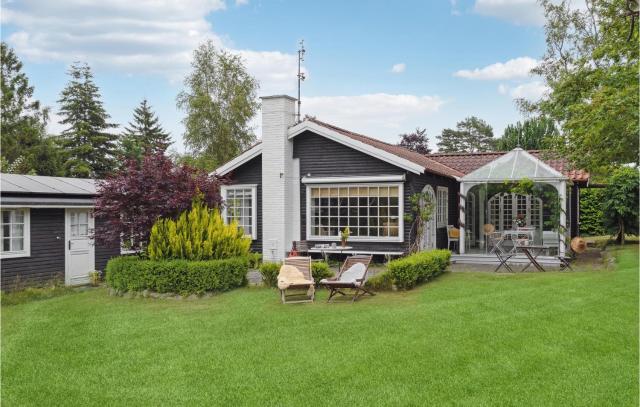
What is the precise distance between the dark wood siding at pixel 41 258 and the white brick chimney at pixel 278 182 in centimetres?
571

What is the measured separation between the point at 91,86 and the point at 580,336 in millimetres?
43858

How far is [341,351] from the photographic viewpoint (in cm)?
708

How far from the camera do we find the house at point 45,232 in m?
13.9

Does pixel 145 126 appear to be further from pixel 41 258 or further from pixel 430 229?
pixel 430 229

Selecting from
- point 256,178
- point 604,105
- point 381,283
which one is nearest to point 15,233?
point 256,178

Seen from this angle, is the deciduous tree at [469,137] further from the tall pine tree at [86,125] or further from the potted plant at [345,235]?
the potted plant at [345,235]

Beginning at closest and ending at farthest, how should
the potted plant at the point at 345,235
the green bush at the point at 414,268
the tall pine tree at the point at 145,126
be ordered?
the green bush at the point at 414,268 → the potted plant at the point at 345,235 → the tall pine tree at the point at 145,126

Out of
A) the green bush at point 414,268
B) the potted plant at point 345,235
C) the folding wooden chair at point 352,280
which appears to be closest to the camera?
the folding wooden chair at point 352,280

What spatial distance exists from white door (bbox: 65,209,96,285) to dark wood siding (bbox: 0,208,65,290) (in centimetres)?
21

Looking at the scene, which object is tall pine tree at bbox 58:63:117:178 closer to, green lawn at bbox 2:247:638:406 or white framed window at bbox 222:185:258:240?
white framed window at bbox 222:185:258:240

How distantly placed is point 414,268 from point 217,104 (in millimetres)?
25220

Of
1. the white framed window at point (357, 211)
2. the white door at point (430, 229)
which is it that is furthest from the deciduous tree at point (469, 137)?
the white framed window at point (357, 211)

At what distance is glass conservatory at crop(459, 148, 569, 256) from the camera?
15492mm

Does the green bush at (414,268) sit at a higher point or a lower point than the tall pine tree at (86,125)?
lower
